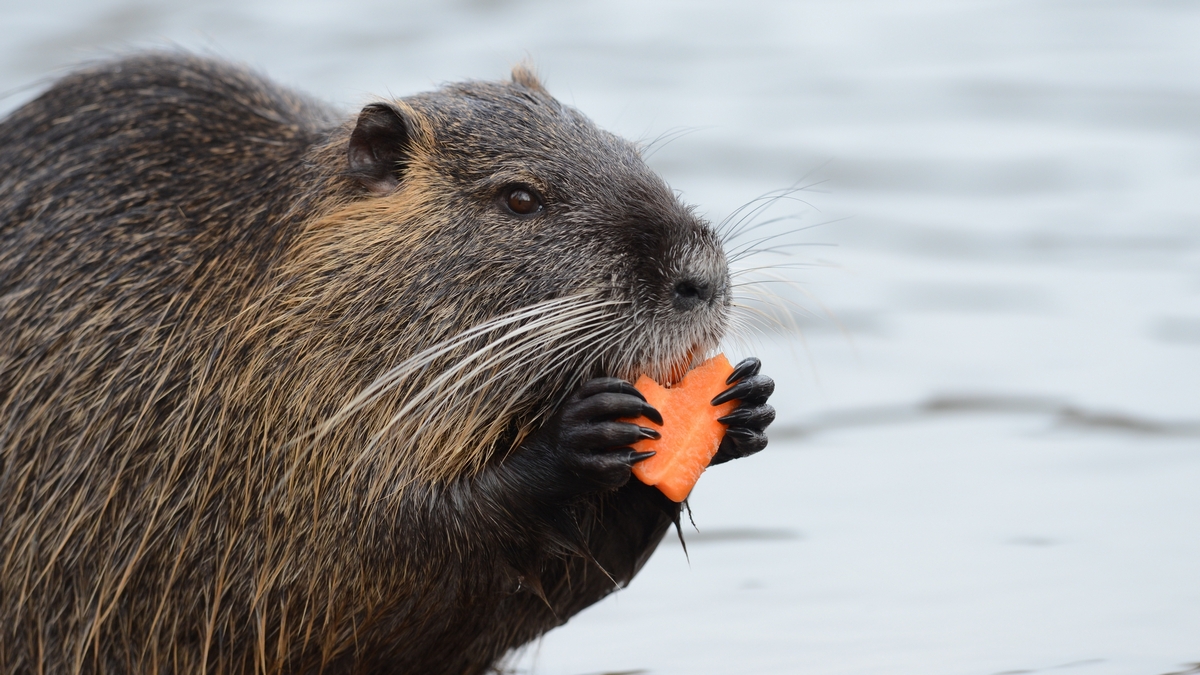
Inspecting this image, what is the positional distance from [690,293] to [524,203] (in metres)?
0.46

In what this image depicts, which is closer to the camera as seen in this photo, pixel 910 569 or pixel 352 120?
pixel 352 120

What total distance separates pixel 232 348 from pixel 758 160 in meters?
5.49

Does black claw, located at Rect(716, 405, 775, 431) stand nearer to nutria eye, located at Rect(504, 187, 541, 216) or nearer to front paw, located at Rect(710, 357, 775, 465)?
front paw, located at Rect(710, 357, 775, 465)

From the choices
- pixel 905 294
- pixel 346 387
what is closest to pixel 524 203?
pixel 346 387

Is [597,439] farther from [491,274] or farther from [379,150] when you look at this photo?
[379,150]

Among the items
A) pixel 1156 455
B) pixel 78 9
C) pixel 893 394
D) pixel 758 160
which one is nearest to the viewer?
pixel 1156 455

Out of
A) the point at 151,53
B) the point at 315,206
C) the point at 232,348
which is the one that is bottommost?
the point at 232,348

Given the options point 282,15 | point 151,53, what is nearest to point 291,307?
point 151,53

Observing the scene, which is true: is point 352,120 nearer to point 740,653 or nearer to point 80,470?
point 80,470

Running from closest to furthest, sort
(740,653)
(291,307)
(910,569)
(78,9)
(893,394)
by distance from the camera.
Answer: (291,307), (740,653), (910,569), (893,394), (78,9)

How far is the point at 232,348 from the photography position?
438cm

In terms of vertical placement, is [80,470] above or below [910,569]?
above

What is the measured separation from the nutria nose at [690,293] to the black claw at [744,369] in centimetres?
17

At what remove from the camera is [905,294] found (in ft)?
26.1
